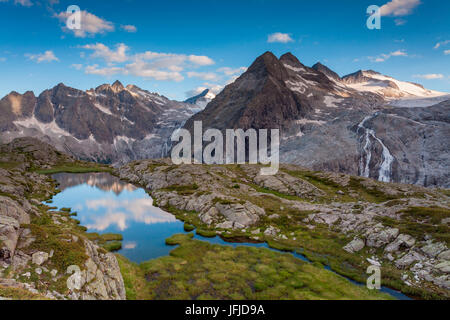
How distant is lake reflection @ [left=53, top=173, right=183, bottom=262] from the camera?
40.2 m

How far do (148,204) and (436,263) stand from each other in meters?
61.2

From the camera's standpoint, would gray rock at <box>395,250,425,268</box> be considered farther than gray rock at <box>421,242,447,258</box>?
Yes

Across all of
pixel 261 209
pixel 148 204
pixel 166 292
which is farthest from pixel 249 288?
pixel 148 204

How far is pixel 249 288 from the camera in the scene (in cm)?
2658

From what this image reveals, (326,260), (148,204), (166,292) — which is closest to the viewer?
(166,292)

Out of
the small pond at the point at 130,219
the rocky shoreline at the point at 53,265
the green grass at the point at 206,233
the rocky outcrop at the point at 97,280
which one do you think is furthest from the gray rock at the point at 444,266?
the rocky shoreline at the point at 53,265

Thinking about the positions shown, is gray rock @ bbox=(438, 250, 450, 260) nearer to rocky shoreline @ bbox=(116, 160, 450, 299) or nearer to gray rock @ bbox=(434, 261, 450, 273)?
rocky shoreline @ bbox=(116, 160, 450, 299)

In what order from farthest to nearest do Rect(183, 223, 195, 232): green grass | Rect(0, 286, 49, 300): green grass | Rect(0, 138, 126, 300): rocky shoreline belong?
Rect(183, 223, 195, 232): green grass
Rect(0, 138, 126, 300): rocky shoreline
Rect(0, 286, 49, 300): green grass

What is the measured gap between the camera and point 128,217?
5697 cm

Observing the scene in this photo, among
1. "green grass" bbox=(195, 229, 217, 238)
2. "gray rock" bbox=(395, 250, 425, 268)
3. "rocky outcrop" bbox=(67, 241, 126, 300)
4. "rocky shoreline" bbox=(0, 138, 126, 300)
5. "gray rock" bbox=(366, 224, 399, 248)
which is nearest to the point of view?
"rocky shoreline" bbox=(0, 138, 126, 300)

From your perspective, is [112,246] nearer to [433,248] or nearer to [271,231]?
[271,231]

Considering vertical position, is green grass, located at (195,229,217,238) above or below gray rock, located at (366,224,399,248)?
below

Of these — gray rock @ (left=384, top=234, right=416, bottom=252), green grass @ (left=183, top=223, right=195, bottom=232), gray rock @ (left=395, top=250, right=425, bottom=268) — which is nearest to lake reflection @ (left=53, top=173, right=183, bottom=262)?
green grass @ (left=183, top=223, right=195, bottom=232)
